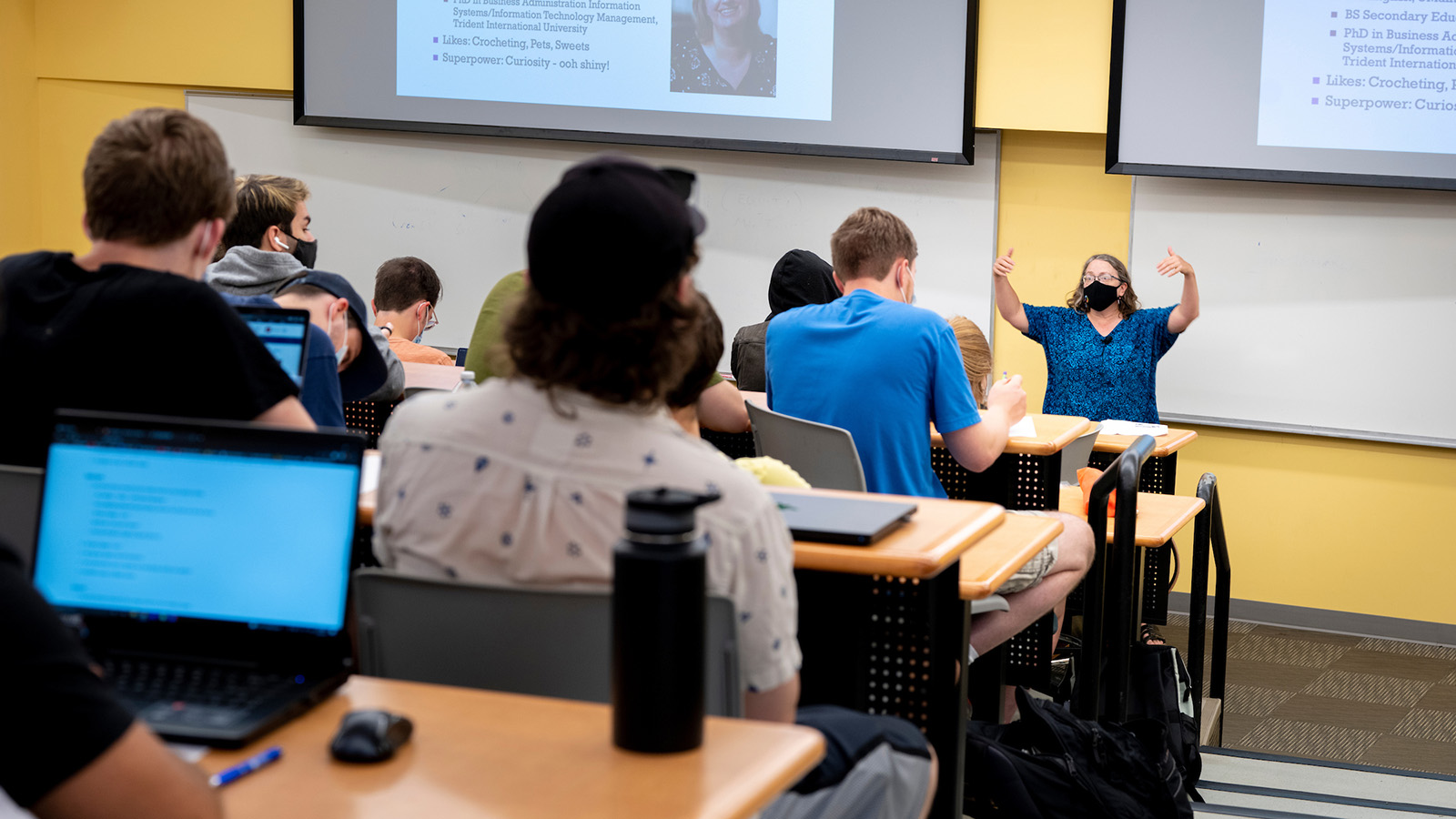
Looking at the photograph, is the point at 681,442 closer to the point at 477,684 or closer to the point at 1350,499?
the point at 477,684

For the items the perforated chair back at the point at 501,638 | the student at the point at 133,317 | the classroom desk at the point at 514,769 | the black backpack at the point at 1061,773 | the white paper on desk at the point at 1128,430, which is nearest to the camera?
the classroom desk at the point at 514,769

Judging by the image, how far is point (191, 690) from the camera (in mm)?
1052

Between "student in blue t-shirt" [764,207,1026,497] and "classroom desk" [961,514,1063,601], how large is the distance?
606 mm

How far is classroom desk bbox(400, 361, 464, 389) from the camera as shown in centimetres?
315

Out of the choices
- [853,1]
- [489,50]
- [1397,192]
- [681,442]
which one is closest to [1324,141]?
[1397,192]

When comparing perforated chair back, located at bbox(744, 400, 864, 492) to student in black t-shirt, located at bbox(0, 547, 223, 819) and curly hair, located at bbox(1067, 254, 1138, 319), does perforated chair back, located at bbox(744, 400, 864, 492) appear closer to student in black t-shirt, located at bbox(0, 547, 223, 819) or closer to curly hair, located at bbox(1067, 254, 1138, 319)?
student in black t-shirt, located at bbox(0, 547, 223, 819)

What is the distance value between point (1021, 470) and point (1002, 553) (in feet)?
4.12

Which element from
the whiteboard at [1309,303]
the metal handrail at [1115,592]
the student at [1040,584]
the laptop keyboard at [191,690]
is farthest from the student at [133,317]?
the whiteboard at [1309,303]

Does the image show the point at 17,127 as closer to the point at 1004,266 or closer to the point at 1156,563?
the point at 1004,266

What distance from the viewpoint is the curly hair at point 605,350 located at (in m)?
1.17

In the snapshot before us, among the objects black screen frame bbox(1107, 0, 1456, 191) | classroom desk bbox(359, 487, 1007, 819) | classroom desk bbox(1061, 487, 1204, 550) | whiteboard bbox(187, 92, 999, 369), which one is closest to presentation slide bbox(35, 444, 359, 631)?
classroom desk bbox(359, 487, 1007, 819)

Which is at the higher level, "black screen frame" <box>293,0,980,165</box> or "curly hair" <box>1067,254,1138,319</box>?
"black screen frame" <box>293,0,980,165</box>

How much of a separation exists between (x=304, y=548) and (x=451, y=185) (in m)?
4.59

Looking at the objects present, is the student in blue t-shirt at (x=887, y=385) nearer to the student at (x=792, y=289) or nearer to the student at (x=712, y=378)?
the student at (x=712, y=378)
